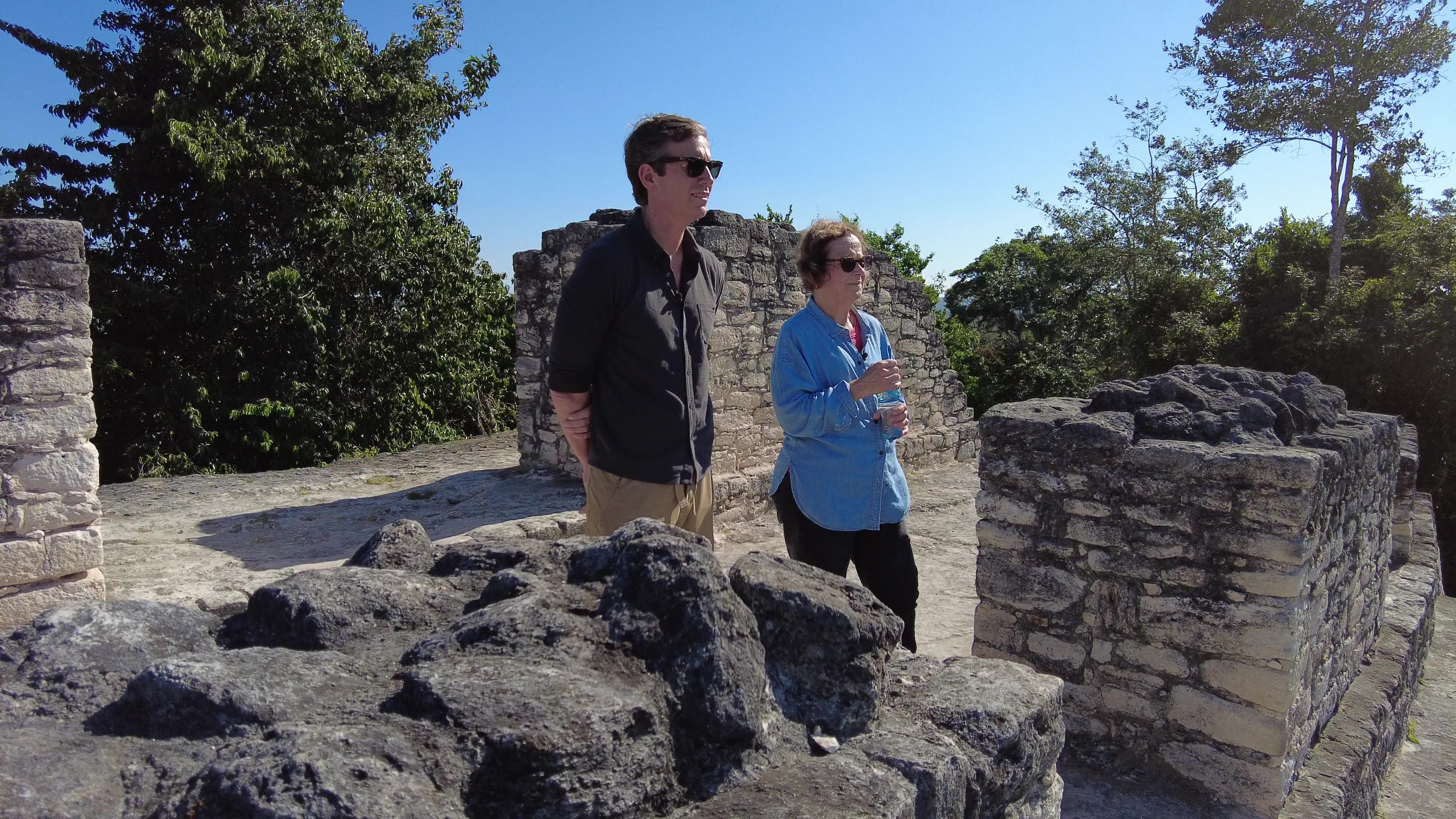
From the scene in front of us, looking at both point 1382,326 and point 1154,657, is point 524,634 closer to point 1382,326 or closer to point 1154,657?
point 1154,657

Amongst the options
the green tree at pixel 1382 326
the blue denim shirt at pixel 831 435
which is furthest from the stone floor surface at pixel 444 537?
the green tree at pixel 1382 326

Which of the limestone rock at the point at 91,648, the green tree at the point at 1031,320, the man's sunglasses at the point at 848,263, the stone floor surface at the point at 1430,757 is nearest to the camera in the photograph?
the limestone rock at the point at 91,648

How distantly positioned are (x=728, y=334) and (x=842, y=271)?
412 centimetres

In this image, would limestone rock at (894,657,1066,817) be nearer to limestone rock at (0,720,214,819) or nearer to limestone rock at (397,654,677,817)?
limestone rock at (397,654,677,817)

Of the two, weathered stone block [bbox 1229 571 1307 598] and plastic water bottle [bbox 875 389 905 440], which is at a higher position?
plastic water bottle [bbox 875 389 905 440]

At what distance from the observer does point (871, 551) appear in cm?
304

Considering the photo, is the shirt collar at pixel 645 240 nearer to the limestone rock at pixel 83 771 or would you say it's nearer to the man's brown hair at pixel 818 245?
the man's brown hair at pixel 818 245

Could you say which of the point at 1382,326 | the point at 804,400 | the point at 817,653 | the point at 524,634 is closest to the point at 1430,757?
the point at 804,400

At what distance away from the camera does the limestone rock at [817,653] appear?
152 centimetres

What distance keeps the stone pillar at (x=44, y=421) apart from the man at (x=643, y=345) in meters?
2.72

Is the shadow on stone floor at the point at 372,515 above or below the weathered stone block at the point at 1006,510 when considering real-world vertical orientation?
below

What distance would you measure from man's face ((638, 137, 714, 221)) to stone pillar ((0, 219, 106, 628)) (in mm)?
2963

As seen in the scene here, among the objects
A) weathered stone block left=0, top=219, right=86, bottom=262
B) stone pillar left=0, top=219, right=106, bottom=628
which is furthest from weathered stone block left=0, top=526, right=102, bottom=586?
weathered stone block left=0, top=219, right=86, bottom=262

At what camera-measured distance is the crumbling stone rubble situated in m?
1.06
